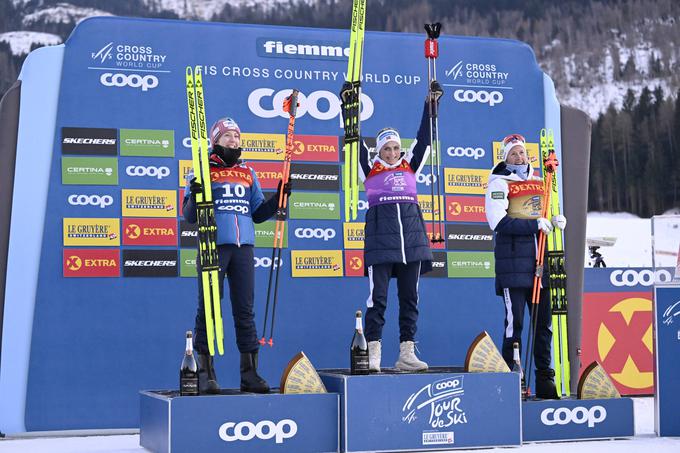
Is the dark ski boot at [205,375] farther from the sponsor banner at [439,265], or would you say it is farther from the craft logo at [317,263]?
the sponsor banner at [439,265]

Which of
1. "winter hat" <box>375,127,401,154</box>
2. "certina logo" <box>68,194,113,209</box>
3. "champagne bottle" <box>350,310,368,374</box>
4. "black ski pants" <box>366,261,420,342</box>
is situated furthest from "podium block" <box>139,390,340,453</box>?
"certina logo" <box>68,194,113,209</box>

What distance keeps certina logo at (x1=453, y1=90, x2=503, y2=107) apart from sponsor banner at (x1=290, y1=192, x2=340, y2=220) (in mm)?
1328

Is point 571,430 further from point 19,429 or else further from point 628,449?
point 19,429

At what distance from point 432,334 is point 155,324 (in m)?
2.16

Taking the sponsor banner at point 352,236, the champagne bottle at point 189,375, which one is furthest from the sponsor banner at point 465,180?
the champagne bottle at point 189,375

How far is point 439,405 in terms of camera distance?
17.7 ft

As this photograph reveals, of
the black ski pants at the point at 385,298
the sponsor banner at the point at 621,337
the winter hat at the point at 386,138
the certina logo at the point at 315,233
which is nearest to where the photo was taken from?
the black ski pants at the point at 385,298

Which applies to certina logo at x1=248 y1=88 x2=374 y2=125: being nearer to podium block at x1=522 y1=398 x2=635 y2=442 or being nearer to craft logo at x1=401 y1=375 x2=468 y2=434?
craft logo at x1=401 y1=375 x2=468 y2=434

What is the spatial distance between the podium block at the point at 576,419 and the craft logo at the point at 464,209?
6.57 feet

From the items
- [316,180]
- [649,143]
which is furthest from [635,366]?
[649,143]

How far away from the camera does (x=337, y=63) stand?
7340 millimetres

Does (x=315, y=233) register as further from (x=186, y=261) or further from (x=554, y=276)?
(x=554, y=276)

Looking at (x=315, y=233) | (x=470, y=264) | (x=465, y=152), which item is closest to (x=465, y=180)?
(x=465, y=152)

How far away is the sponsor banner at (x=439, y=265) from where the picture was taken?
Answer: 7305 millimetres
